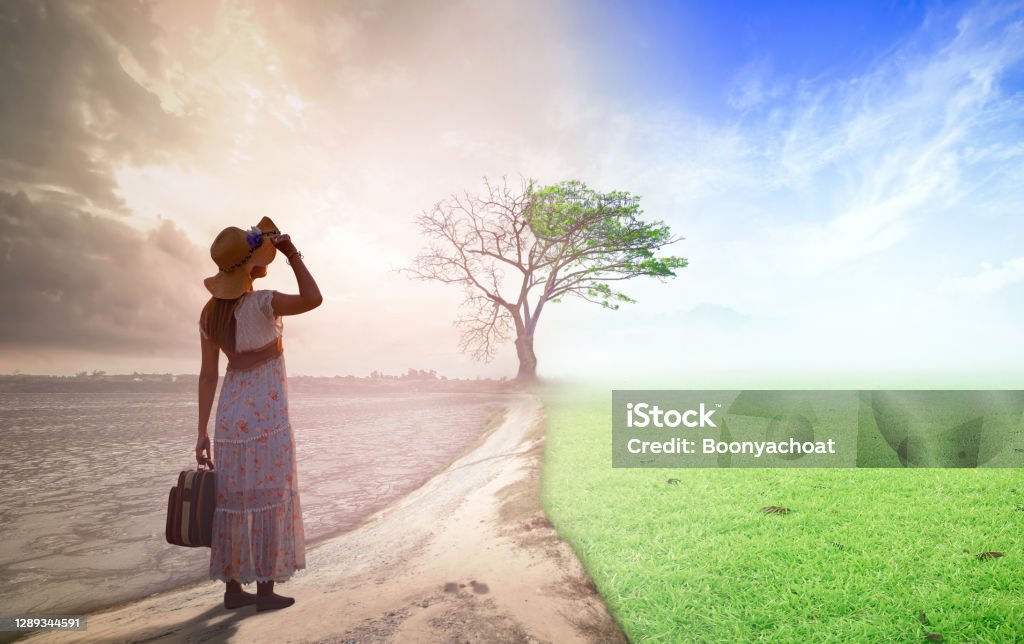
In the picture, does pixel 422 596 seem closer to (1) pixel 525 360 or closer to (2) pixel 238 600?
(2) pixel 238 600

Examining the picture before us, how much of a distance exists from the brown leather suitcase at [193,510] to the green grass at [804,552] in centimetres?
280

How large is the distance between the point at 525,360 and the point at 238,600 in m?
22.1

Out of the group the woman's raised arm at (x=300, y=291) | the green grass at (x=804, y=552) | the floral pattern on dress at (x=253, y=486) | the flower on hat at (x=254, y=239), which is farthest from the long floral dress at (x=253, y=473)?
the green grass at (x=804, y=552)

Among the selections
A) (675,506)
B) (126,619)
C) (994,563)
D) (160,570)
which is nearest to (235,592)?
(126,619)

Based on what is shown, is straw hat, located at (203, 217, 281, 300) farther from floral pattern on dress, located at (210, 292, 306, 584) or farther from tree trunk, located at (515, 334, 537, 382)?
tree trunk, located at (515, 334, 537, 382)

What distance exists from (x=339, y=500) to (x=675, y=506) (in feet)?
16.9

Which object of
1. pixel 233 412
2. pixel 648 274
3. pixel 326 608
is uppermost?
pixel 648 274

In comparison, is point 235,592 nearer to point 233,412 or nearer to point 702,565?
point 233,412

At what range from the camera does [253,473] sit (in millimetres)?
3168

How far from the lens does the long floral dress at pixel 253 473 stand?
10.3 feet

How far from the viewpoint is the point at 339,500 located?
7.23 m

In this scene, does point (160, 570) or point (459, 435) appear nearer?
point (160, 570)

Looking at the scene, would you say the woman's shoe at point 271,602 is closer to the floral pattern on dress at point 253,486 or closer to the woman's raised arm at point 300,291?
the floral pattern on dress at point 253,486

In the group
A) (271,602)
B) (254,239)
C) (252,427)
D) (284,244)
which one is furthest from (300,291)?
(271,602)
